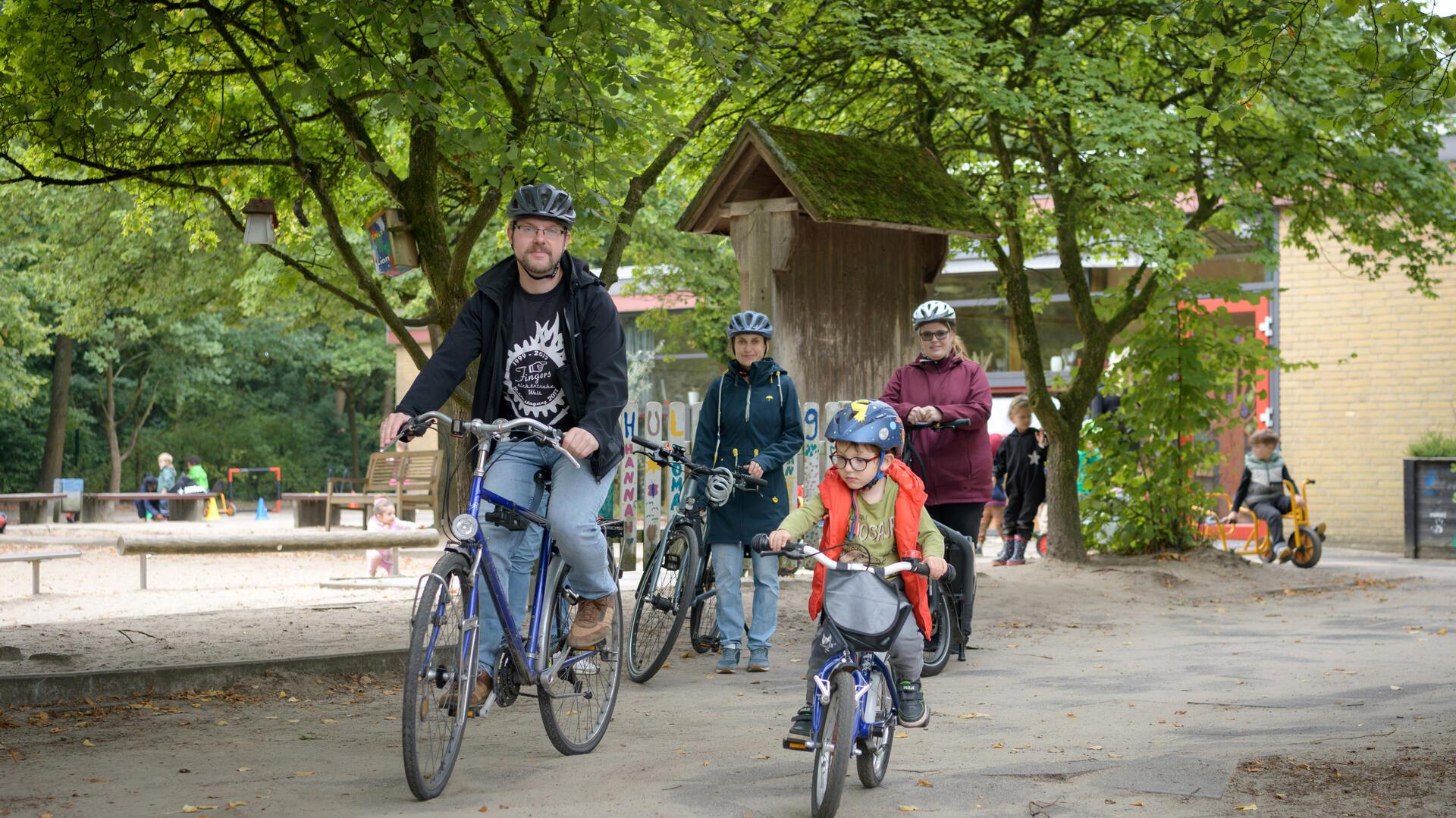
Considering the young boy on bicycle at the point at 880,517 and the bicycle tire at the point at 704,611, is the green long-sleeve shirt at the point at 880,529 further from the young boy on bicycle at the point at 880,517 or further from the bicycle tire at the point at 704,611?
the bicycle tire at the point at 704,611

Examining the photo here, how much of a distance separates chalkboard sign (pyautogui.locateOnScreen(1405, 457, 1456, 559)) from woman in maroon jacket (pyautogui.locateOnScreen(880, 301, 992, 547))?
1238 cm

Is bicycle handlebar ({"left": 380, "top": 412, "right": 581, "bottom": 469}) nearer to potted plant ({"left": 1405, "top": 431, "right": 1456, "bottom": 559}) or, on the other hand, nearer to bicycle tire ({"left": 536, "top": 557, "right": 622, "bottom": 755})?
bicycle tire ({"left": 536, "top": 557, "right": 622, "bottom": 755})

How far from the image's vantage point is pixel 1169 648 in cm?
998

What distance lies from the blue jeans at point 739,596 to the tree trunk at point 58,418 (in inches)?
1201

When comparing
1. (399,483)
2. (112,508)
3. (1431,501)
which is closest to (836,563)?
(1431,501)

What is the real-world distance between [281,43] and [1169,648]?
6.85m

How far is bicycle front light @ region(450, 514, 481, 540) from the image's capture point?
17.4ft

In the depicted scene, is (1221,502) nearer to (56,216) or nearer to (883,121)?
(883,121)

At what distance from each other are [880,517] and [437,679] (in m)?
1.65

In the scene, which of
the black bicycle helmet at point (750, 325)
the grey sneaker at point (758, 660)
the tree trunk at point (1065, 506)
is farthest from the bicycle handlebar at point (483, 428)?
the tree trunk at point (1065, 506)

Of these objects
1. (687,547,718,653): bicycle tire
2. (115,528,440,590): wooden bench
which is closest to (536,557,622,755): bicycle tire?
(687,547,718,653): bicycle tire

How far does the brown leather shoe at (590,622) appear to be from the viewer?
608cm

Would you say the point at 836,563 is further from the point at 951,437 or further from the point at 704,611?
the point at 704,611

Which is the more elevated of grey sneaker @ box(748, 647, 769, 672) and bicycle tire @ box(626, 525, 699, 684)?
bicycle tire @ box(626, 525, 699, 684)
